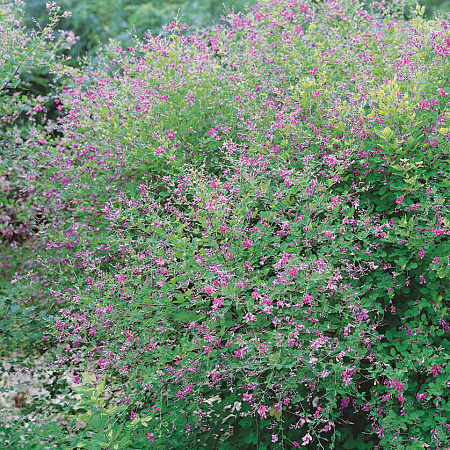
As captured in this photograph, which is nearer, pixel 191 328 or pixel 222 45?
pixel 191 328

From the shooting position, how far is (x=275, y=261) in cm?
299

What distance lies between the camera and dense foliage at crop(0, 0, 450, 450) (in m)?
2.84

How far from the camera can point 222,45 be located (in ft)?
14.5

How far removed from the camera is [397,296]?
11.0 feet

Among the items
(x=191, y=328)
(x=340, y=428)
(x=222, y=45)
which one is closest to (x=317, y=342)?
(x=191, y=328)

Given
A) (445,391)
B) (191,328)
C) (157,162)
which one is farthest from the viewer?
(157,162)

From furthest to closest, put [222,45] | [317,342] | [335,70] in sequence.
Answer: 1. [222,45]
2. [335,70]
3. [317,342]

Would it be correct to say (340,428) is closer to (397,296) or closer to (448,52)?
(397,296)

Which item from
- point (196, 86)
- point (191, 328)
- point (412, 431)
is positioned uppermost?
point (196, 86)

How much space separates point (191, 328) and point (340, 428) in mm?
→ 1312

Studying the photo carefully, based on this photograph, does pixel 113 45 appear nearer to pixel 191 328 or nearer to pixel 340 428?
pixel 191 328

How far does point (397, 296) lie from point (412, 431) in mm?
767

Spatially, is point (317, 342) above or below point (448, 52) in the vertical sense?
below

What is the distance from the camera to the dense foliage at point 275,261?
2.84 metres
